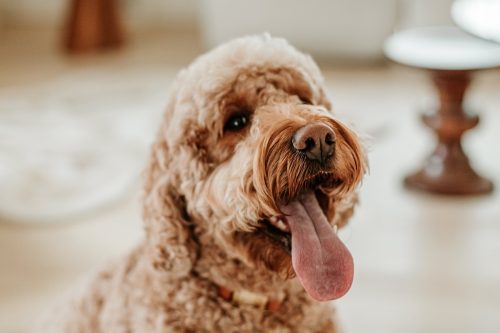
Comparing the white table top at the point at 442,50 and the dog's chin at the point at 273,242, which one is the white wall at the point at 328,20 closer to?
the white table top at the point at 442,50

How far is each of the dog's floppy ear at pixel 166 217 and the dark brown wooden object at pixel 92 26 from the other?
11.1 ft

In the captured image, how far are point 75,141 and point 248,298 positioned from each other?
2.11 m

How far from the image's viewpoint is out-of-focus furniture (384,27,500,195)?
2.67m

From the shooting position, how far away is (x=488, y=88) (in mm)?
3924

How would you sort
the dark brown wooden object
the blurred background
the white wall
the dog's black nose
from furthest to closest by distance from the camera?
the dark brown wooden object, the white wall, the blurred background, the dog's black nose

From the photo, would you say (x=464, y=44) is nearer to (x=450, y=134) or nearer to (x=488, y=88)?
(x=450, y=134)

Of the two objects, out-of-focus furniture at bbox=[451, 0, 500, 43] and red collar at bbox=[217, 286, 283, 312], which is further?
out-of-focus furniture at bbox=[451, 0, 500, 43]

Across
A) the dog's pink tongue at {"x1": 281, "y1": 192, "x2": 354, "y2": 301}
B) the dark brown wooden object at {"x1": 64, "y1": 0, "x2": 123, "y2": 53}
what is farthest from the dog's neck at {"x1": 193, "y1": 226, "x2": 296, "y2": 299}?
the dark brown wooden object at {"x1": 64, "y1": 0, "x2": 123, "y2": 53}

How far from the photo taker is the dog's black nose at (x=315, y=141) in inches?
49.1

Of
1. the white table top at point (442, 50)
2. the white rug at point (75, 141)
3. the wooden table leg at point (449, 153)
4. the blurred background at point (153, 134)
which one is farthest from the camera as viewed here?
the white rug at point (75, 141)

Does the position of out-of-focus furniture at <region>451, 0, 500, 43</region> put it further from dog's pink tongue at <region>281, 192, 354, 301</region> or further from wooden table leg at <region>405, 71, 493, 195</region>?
dog's pink tongue at <region>281, 192, 354, 301</region>

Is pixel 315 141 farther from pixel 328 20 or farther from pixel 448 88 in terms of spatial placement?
pixel 328 20

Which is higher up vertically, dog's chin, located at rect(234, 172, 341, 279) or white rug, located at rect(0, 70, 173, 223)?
white rug, located at rect(0, 70, 173, 223)

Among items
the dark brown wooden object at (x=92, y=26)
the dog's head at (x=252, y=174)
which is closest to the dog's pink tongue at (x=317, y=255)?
the dog's head at (x=252, y=174)
